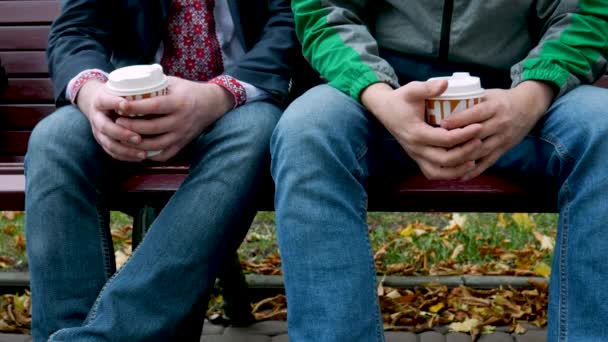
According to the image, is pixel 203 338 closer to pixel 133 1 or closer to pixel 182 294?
pixel 182 294

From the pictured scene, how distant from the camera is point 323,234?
1.56 m

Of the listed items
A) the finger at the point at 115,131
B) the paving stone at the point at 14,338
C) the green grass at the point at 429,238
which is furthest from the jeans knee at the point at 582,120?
the paving stone at the point at 14,338

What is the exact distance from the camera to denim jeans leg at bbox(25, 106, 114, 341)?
1760 mm

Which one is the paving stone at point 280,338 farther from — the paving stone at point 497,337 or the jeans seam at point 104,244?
the jeans seam at point 104,244

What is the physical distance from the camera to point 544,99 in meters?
1.81

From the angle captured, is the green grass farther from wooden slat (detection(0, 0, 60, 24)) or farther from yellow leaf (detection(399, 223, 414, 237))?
wooden slat (detection(0, 0, 60, 24))

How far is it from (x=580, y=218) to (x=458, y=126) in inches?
12.8

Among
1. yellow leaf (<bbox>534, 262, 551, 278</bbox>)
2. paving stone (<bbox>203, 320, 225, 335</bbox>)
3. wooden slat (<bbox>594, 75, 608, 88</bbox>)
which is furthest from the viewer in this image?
yellow leaf (<bbox>534, 262, 551, 278</bbox>)

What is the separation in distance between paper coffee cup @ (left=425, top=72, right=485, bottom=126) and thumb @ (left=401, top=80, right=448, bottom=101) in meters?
0.02

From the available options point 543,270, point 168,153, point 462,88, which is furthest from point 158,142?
point 543,270

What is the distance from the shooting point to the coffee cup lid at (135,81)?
1680mm

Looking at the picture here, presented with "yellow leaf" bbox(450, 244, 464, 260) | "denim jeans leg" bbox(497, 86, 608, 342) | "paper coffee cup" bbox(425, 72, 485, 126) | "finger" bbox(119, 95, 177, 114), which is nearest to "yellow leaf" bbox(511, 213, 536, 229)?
"yellow leaf" bbox(450, 244, 464, 260)

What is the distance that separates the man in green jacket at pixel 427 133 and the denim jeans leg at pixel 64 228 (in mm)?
496

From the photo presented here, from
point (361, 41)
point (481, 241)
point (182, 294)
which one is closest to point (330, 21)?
point (361, 41)
